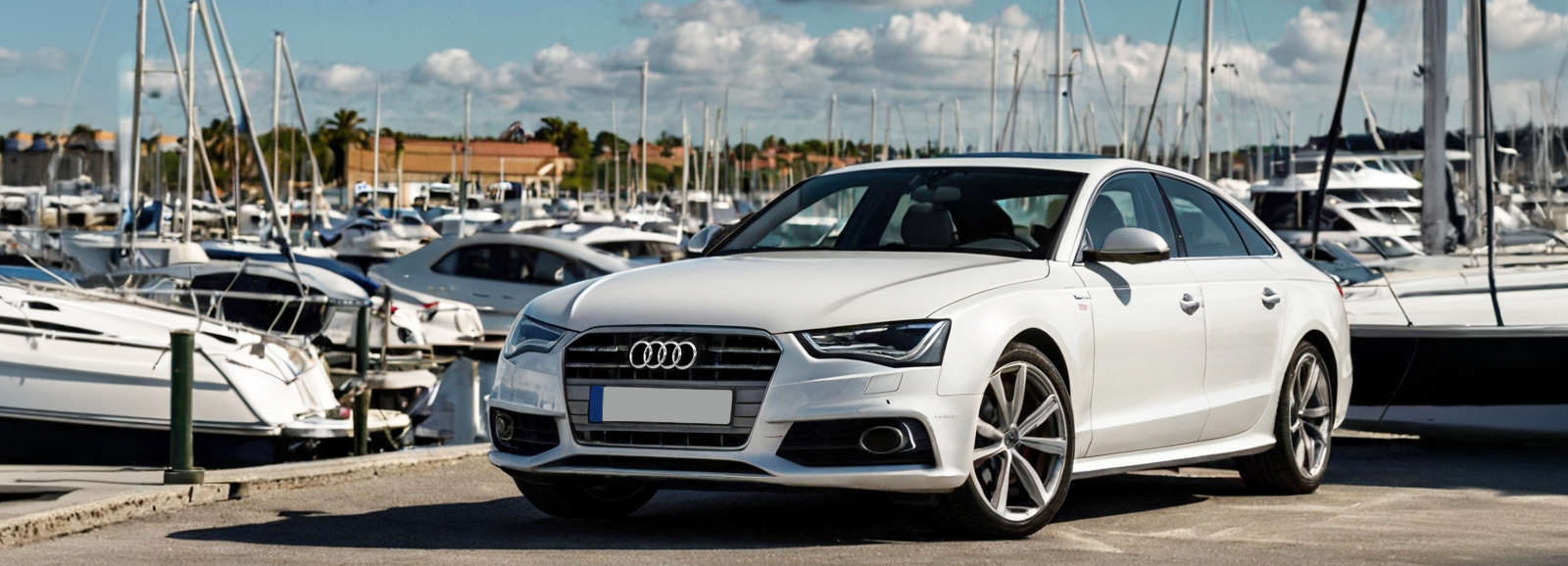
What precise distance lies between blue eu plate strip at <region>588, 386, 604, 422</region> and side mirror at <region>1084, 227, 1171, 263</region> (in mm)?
1967

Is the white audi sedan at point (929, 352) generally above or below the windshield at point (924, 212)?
below

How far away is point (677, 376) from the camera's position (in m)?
6.12

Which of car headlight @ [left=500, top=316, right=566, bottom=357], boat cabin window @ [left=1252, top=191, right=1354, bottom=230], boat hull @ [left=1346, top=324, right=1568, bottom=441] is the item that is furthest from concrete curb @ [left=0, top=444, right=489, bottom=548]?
boat cabin window @ [left=1252, top=191, right=1354, bottom=230]

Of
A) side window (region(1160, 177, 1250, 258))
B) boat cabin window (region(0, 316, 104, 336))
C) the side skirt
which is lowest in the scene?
the side skirt

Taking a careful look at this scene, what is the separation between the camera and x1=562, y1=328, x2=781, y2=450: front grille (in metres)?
6.03

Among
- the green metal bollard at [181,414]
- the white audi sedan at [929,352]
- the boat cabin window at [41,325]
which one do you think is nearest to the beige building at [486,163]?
the boat cabin window at [41,325]

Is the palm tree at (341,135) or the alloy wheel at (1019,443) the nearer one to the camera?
the alloy wheel at (1019,443)

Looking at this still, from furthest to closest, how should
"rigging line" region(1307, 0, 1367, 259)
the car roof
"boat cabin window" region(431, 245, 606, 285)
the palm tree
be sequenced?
1. the palm tree
2. "boat cabin window" region(431, 245, 606, 285)
3. "rigging line" region(1307, 0, 1367, 259)
4. the car roof

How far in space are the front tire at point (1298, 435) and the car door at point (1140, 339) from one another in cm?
82

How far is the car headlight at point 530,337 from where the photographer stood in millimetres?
6402

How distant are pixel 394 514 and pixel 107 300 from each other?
7.59 meters

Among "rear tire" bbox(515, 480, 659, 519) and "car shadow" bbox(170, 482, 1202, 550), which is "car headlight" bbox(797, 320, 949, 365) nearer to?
"car shadow" bbox(170, 482, 1202, 550)

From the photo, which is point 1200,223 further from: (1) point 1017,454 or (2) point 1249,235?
(1) point 1017,454

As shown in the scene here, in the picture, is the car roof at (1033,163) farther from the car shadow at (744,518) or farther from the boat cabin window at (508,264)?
the boat cabin window at (508,264)
